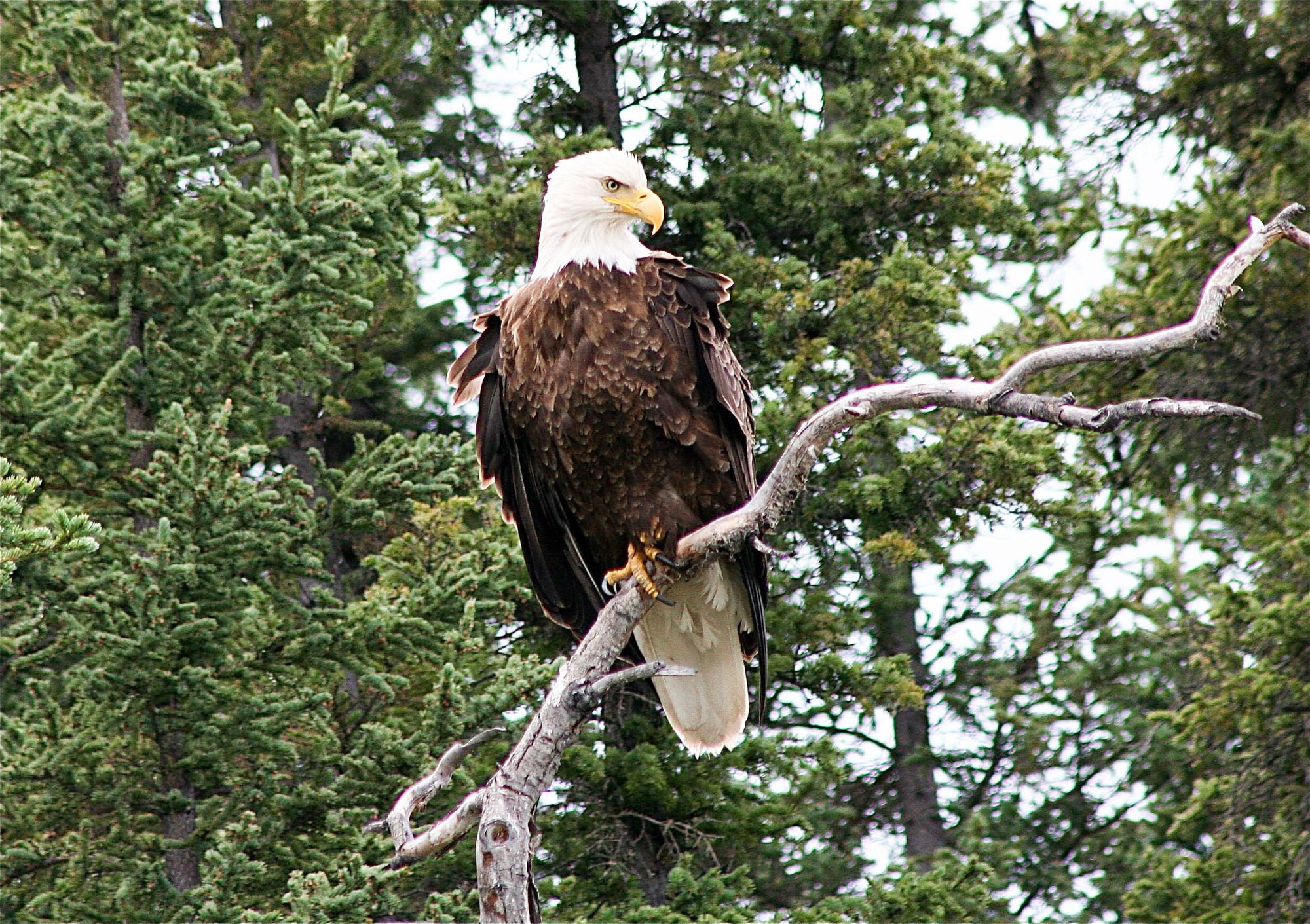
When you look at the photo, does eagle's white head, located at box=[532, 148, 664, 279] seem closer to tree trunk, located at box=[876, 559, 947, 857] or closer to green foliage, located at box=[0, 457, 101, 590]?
green foliage, located at box=[0, 457, 101, 590]

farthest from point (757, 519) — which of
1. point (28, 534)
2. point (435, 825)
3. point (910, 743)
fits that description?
point (910, 743)

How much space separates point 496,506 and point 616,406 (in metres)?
4.15

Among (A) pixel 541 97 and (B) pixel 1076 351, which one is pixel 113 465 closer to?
(A) pixel 541 97

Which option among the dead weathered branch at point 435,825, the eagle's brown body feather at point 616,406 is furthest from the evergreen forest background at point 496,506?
the dead weathered branch at point 435,825

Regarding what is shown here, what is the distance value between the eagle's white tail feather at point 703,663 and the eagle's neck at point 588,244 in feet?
4.24

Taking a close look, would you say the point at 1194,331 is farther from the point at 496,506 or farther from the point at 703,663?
the point at 496,506

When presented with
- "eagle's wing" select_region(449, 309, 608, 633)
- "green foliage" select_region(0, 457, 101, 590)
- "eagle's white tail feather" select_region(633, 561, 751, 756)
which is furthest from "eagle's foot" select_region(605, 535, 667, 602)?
"green foliage" select_region(0, 457, 101, 590)

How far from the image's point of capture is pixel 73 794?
7.84 metres

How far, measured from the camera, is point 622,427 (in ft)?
17.0

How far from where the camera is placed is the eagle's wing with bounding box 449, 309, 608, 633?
542 centimetres

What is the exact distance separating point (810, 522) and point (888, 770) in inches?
120

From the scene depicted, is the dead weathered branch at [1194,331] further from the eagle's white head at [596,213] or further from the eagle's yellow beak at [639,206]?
the eagle's yellow beak at [639,206]

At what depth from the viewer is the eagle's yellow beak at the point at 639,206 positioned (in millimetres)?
5531

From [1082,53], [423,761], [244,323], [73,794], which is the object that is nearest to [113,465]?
[244,323]
